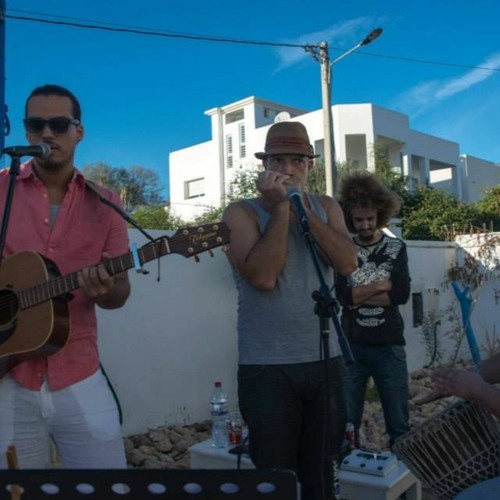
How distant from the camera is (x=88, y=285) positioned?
2129 mm

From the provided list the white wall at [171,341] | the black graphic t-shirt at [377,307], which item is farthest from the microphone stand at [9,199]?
the white wall at [171,341]

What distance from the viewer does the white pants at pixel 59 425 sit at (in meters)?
2.05

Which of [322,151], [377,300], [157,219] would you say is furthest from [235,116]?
[377,300]

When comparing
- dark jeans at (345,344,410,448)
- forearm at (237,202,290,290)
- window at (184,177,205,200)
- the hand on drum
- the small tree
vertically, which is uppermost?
window at (184,177,205,200)

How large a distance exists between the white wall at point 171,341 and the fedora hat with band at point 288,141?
9.22 ft

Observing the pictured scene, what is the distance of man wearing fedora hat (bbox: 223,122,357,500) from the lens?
2.23 metres

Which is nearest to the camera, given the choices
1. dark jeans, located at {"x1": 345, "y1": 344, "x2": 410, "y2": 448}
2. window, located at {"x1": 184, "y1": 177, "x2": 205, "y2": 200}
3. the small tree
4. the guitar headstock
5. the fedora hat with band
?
the guitar headstock

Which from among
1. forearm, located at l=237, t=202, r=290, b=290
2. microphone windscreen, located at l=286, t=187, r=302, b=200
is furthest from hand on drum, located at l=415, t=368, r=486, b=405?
microphone windscreen, located at l=286, t=187, r=302, b=200

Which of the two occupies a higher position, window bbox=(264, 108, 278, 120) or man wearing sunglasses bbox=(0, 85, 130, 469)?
window bbox=(264, 108, 278, 120)

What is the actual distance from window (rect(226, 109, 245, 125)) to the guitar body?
108 feet

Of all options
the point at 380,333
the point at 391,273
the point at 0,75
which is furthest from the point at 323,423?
the point at 0,75

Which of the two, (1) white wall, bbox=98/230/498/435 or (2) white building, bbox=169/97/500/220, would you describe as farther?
(2) white building, bbox=169/97/500/220

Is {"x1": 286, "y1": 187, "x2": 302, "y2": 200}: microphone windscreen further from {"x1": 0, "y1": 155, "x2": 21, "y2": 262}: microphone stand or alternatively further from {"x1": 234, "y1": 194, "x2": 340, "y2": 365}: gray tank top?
{"x1": 0, "y1": 155, "x2": 21, "y2": 262}: microphone stand

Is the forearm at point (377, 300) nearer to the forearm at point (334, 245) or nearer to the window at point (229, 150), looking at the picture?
the forearm at point (334, 245)
